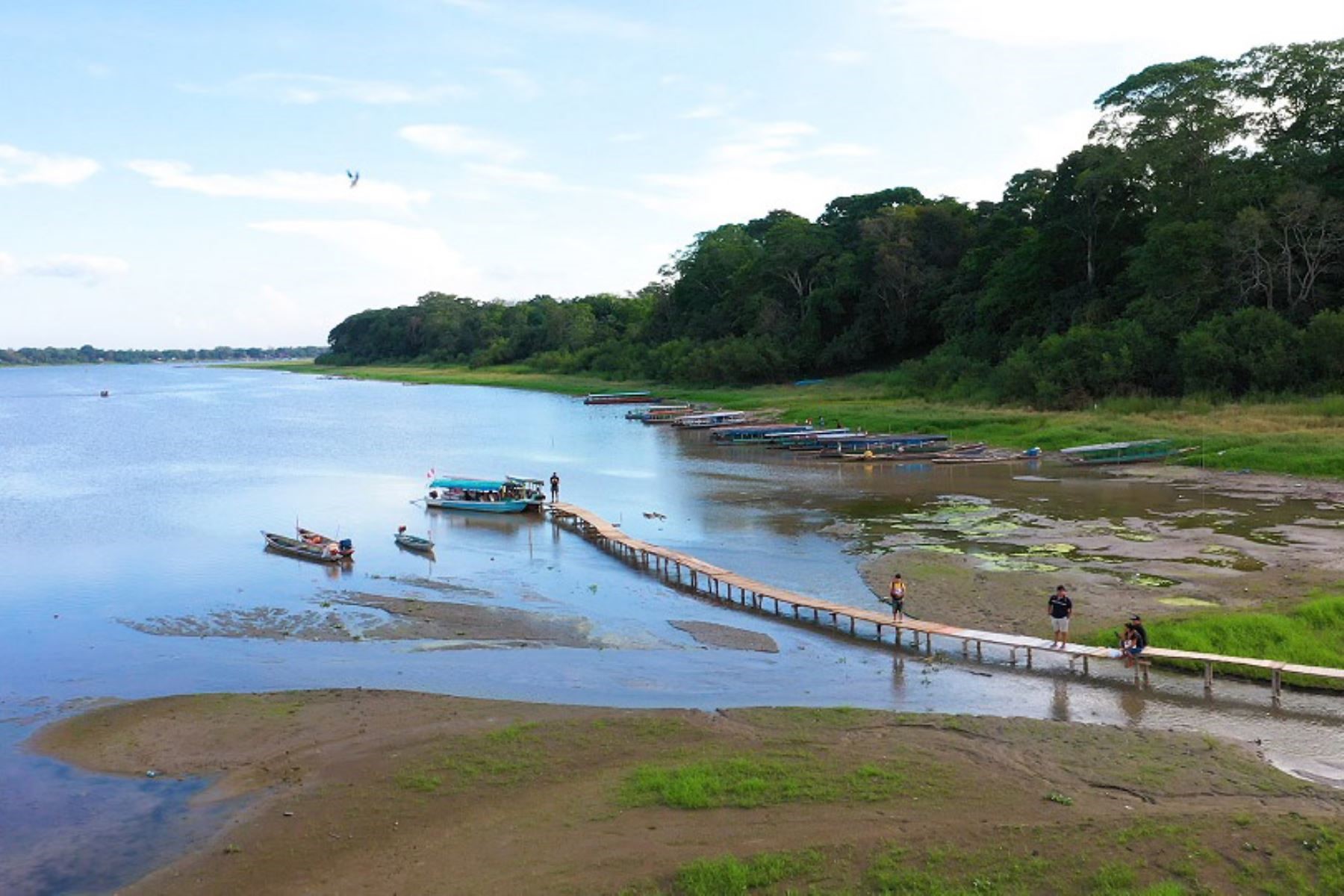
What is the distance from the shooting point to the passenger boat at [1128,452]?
52.7 metres

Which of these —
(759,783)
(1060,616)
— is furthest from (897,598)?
(759,783)

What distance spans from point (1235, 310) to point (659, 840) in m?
58.6

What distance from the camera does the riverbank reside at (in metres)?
12.8

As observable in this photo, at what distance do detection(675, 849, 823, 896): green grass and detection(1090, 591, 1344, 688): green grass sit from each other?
12.7 metres

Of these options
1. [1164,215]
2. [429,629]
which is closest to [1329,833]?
[429,629]

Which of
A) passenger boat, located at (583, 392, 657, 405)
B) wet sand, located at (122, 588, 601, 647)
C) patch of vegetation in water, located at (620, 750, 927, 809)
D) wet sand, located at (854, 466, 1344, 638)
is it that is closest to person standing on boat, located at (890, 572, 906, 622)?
wet sand, located at (854, 466, 1344, 638)

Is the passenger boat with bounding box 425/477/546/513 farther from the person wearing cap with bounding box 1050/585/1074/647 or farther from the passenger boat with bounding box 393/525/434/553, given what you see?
the person wearing cap with bounding box 1050/585/1074/647

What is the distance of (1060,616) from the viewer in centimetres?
2261

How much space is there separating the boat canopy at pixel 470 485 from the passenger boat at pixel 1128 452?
96.9 feet

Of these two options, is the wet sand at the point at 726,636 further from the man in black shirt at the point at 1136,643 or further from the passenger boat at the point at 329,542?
the passenger boat at the point at 329,542

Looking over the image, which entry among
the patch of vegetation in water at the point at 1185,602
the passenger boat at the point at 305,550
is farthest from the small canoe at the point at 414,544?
the patch of vegetation in water at the point at 1185,602

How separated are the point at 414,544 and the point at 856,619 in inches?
738

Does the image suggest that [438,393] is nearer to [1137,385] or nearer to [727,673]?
[1137,385]

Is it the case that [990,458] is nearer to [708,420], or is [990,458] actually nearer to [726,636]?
[708,420]
